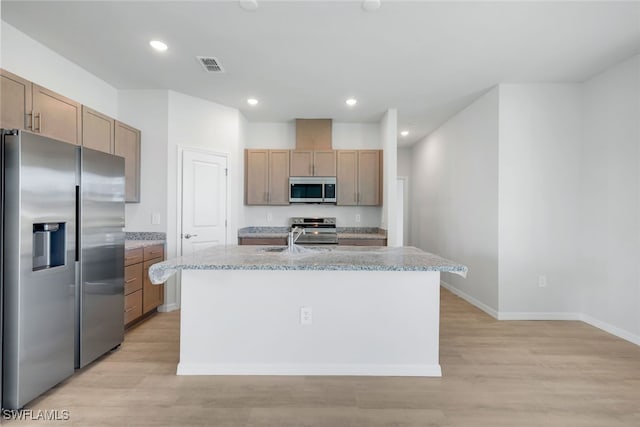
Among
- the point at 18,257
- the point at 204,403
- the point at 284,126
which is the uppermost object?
the point at 284,126

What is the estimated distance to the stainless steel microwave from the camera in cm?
473

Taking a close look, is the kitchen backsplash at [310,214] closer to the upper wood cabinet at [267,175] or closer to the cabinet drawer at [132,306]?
the upper wood cabinet at [267,175]

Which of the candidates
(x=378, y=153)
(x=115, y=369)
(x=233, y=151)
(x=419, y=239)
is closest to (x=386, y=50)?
(x=378, y=153)

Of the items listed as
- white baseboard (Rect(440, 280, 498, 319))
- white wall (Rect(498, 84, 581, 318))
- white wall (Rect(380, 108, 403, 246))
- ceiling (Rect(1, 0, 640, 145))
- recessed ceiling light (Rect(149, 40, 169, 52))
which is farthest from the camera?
white wall (Rect(380, 108, 403, 246))

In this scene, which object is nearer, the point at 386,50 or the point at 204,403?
the point at 204,403

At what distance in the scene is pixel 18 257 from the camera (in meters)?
1.82

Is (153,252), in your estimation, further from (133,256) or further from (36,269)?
(36,269)

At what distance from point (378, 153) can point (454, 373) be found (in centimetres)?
325

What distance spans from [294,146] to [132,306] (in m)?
3.21

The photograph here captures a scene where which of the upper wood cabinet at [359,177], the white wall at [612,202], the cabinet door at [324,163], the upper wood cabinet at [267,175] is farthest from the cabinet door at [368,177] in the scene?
the white wall at [612,202]

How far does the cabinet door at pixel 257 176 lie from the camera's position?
479 cm

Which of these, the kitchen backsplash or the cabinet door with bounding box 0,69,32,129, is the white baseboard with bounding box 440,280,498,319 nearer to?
the kitchen backsplash

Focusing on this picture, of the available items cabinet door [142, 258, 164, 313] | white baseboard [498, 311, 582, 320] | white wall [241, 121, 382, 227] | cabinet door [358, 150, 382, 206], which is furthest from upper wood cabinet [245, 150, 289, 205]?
white baseboard [498, 311, 582, 320]

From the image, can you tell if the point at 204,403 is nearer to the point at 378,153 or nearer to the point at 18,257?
the point at 18,257
